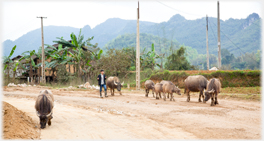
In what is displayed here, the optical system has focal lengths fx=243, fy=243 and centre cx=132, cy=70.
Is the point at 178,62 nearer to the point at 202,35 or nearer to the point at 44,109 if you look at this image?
the point at 44,109

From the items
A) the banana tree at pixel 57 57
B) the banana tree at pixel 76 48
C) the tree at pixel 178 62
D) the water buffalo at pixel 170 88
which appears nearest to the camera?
the water buffalo at pixel 170 88

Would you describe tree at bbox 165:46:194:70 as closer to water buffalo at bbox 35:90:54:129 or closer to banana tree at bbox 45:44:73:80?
banana tree at bbox 45:44:73:80

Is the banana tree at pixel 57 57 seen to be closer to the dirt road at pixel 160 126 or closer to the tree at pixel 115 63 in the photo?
the tree at pixel 115 63

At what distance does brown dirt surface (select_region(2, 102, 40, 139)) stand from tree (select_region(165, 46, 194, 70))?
30.0 m

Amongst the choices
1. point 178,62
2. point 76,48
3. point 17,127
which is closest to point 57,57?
point 76,48

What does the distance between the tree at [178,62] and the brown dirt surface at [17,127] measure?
1180 inches

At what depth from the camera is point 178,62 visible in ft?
120

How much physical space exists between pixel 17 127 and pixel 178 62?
31.5 m

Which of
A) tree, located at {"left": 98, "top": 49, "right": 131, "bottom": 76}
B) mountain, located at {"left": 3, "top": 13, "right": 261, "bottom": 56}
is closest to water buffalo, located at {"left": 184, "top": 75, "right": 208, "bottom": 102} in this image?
tree, located at {"left": 98, "top": 49, "right": 131, "bottom": 76}

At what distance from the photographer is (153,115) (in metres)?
10.3

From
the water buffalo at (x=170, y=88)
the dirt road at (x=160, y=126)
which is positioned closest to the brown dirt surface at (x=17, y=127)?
the dirt road at (x=160, y=126)

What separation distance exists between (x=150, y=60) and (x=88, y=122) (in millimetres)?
29925

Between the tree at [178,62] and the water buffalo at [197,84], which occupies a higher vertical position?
the tree at [178,62]

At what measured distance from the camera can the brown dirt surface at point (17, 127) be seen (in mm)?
6502
